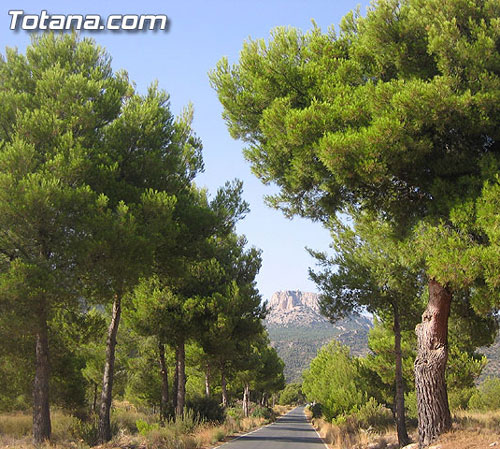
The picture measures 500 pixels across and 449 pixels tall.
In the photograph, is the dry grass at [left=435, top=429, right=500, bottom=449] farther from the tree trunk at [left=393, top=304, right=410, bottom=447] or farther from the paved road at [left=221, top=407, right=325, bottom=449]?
the paved road at [left=221, top=407, right=325, bottom=449]

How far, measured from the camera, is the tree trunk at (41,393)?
511 inches

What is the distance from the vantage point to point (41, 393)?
13.3 m

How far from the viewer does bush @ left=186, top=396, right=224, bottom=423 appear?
23500 mm

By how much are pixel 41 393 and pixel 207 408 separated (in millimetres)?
12500

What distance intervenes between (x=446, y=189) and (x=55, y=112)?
1123 cm

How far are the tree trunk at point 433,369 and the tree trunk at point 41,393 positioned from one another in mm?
9951

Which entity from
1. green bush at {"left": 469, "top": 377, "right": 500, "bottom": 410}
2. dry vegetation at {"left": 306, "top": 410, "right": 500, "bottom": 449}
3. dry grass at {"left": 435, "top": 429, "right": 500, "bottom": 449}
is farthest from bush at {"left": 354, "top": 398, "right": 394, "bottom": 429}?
green bush at {"left": 469, "top": 377, "right": 500, "bottom": 410}

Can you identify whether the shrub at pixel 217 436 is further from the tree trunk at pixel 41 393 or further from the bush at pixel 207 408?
the tree trunk at pixel 41 393

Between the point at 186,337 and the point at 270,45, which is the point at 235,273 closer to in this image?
the point at 186,337

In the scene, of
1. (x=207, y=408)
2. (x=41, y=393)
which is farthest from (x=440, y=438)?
(x=207, y=408)

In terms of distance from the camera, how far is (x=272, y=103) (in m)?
10.7

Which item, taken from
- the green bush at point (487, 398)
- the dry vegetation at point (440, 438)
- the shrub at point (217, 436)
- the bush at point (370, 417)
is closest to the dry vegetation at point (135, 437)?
the shrub at point (217, 436)

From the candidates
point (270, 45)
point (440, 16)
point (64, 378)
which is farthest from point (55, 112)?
point (64, 378)

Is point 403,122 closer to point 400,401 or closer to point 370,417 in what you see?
point 400,401
